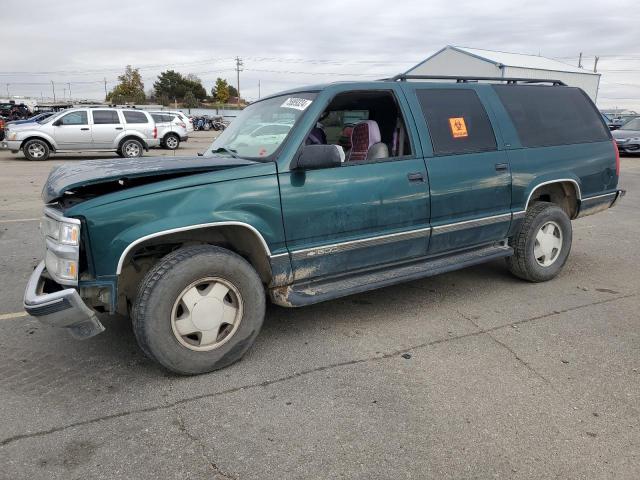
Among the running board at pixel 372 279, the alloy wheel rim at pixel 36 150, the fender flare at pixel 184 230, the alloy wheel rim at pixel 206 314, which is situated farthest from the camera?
the alloy wheel rim at pixel 36 150

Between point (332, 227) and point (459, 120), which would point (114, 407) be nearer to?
point (332, 227)

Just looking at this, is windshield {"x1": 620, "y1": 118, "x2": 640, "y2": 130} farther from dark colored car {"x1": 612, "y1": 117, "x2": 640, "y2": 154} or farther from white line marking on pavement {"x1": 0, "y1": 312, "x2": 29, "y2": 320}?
white line marking on pavement {"x1": 0, "y1": 312, "x2": 29, "y2": 320}

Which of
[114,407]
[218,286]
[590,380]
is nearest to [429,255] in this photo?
[590,380]

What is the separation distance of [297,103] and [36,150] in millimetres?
16135

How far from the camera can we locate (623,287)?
496 centimetres

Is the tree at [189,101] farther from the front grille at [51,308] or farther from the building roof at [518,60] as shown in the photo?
the front grille at [51,308]

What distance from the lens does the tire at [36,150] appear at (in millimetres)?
16828

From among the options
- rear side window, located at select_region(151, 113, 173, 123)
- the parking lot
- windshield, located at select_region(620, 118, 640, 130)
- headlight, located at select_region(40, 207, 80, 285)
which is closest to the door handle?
the parking lot

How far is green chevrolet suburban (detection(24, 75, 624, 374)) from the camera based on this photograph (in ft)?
9.91

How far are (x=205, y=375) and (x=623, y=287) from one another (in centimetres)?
404

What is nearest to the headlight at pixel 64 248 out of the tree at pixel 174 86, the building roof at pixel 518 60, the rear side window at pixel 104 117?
the rear side window at pixel 104 117

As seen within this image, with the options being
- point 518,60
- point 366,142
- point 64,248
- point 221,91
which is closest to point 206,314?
point 64,248


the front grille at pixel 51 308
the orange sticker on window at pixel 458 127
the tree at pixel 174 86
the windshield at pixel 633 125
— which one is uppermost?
the tree at pixel 174 86

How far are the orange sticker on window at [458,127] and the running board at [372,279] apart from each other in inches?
39.7
